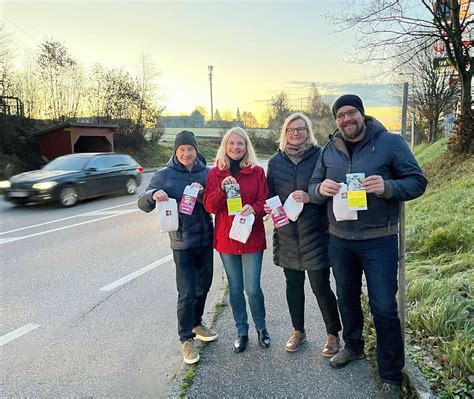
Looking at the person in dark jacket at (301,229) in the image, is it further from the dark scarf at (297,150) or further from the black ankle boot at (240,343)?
the black ankle boot at (240,343)

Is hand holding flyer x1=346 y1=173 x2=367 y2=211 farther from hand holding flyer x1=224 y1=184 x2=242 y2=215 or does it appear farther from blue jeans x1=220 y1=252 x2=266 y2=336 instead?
blue jeans x1=220 y1=252 x2=266 y2=336

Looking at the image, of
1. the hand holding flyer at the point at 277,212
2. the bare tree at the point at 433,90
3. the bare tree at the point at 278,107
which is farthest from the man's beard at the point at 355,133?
the bare tree at the point at 278,107

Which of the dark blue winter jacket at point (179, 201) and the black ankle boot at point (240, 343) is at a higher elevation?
the dark blue winter jacket at point (179, 201)

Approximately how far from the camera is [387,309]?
2652mm

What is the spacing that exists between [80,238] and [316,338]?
586 centimetres

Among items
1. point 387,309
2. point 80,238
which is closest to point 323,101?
point 80,238

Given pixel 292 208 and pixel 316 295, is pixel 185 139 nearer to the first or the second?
pixel 292 208

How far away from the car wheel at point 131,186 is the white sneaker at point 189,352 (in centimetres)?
1195

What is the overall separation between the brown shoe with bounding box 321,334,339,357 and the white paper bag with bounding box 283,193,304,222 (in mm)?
1092

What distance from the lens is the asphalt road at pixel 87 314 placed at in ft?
9.94

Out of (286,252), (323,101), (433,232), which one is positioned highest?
(323,101)

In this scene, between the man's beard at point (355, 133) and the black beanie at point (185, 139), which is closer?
the man's beard at point (355, 133)

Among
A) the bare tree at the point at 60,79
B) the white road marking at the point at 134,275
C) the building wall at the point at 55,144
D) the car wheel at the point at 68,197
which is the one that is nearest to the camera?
the white road marking at the point at 134,275

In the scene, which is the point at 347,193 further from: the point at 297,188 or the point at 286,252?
the point at 286,252
